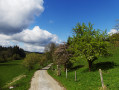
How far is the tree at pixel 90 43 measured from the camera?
1641 centimetres

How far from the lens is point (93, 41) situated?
16.7 metres

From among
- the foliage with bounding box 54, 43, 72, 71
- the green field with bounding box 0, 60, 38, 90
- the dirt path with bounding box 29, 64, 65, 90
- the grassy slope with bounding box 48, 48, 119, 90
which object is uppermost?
the foliage with bounding box 54, 43, 72, 71

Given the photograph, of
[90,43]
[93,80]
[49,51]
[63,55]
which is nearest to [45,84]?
[93,80]

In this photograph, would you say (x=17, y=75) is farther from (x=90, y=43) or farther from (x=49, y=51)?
(x=49, y=51)

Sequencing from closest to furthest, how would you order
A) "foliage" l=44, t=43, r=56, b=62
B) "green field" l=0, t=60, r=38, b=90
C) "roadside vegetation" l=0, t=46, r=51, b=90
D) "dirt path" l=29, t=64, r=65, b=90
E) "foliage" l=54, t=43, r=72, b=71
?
"dirt path" l=29, t=64, r=65, b=90 < "green field" l=0, t=60, r=38, b=90 < "roadside vegetation" l=0, t=46, r=51, b=90 < "foliage" l=54, t=43, r=72, b=71 < "foliage" l=44, t=43, r=56, b=62

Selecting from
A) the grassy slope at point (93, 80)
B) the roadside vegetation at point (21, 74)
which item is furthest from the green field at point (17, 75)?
A: the grassy slope at point (93, 80)

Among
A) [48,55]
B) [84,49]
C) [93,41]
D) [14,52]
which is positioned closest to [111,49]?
[93,41]

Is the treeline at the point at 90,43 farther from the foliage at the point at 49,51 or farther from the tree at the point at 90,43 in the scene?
the foliage at the point at 49,51

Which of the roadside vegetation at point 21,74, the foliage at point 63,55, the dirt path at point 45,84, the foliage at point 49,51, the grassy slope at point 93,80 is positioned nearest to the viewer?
the grassy slope at point 93,80

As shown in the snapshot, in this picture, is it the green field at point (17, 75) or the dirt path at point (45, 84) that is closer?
the dirt path at point (45, 84)

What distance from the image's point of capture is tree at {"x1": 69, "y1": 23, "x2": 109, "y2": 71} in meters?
16.4

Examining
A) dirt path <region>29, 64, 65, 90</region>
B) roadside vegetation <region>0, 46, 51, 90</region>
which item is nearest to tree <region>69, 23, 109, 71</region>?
dirt path <region>29, 64, 65, 90</region>

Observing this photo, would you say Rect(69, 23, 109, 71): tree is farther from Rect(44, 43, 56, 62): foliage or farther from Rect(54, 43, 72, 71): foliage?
Rect(44, 43, 56, 62): foliage

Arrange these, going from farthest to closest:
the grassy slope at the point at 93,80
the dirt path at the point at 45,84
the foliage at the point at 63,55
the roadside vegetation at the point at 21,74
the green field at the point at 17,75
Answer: the foliage at the point at 63,55
the roadside vegetation at the point at 21,74
the green field at the point at 17,75
the dirt path at the point at 45,84
the grassy slope at the point at 93,80
